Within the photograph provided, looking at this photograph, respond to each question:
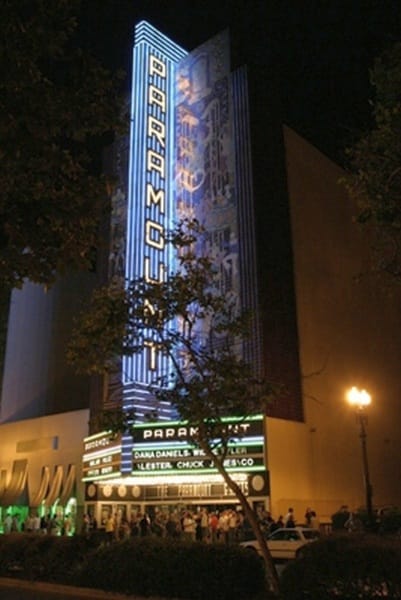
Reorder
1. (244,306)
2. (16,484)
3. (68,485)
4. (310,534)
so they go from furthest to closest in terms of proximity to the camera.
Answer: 1. (16,484)
2. (68,485)
3. (244,306)
4. (310,534)

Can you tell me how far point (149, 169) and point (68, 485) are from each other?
59.1ft

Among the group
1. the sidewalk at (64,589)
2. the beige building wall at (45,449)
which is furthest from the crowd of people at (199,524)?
the beige building wall at (45,449)

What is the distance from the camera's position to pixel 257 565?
13125 mm

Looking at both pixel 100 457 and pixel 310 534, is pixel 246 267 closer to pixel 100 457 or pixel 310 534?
pixel 100 457

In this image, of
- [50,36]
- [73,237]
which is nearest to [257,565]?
[73,237]

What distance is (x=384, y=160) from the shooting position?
13.2 m

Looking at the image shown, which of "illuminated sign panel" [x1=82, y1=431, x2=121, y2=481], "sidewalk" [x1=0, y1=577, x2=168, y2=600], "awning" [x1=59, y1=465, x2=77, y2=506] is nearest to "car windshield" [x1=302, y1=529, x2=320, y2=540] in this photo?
"sidewalk" [x1=0, y1=577, x2=168, y2=600]

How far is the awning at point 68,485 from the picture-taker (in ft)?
116

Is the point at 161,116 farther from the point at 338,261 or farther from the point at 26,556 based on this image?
the point at 26,556

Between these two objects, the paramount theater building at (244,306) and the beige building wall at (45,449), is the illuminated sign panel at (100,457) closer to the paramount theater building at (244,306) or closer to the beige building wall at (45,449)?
the paramount theater building at (244,306)

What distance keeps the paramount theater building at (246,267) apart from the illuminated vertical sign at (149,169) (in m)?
0.07

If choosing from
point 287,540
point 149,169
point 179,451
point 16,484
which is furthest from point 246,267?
point 16,484

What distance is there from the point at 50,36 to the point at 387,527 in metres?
19.8

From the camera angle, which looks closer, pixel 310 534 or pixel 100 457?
pixel 310 534
